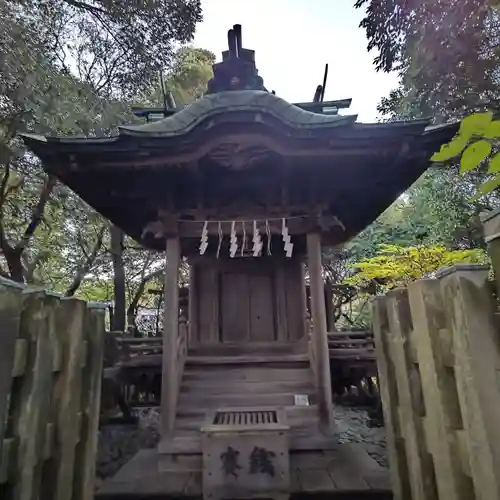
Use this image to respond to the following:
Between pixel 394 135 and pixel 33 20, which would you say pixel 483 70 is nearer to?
pixel 394 135

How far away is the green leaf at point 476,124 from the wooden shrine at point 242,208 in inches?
157

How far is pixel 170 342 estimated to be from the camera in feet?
19.7

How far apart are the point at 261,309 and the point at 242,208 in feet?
8.50

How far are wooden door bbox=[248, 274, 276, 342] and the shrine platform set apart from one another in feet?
9.87

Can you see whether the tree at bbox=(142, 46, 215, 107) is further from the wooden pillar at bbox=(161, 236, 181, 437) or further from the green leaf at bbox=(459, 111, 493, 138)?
the green leaf at bbox=(459, 111, 493, 138)

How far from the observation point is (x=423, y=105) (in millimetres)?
8336

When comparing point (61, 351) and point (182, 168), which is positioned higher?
point (182, 168)

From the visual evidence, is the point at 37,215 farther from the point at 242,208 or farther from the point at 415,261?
the point at 415,261

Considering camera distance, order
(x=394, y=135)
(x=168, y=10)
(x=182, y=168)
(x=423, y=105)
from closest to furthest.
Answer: (x=394, y=135) → (x=182, y=168) → (x=423, y=105) → (x=168, y=10)

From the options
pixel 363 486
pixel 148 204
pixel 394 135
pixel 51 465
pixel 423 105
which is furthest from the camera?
pixel 423 105

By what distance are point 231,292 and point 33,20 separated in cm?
846

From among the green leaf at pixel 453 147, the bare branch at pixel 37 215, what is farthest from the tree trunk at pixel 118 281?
the green leaf at pixel 453 147

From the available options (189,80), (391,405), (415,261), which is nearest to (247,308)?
(415,261)

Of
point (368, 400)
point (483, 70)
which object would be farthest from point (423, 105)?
point (368, 400)
